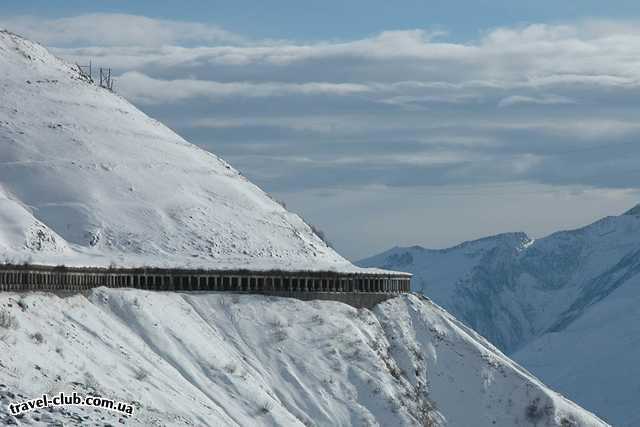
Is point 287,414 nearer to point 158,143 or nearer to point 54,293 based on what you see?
point 54,293

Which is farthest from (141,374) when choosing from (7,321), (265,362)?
(265,362)

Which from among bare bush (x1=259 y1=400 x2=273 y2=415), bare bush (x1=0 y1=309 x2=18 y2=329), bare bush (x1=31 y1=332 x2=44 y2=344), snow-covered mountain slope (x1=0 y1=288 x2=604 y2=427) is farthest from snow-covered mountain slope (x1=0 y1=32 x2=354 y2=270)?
bare bush (x1=31 y1=332 x2=44 y2=344)

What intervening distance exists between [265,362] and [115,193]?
1380 inches

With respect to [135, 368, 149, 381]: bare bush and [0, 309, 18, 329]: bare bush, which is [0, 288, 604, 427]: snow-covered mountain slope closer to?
[135, 368, 149, 381]: bare bush

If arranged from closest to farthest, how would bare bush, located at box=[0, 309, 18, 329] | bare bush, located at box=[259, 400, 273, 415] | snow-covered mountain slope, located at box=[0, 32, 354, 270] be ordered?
bare bush, located at box=[0, 309, 18, 329] → bare bush, located at box=[259, 400, 273, 415] → snow-covered mountain slope, located at box=[0, 32, 354, 270]

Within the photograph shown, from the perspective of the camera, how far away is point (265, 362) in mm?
122062

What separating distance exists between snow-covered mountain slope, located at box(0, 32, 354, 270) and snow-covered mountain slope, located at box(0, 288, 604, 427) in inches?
315

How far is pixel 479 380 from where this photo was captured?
136 m

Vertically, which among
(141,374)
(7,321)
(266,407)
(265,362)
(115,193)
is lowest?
(266,407)

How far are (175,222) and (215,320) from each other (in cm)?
2433

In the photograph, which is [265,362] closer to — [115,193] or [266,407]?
[266,407]

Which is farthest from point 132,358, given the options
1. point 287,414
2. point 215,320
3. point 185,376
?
point 215,320

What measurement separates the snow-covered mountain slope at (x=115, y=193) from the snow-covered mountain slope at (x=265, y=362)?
800cm

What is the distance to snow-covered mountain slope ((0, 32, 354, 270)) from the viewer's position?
138000 mm
